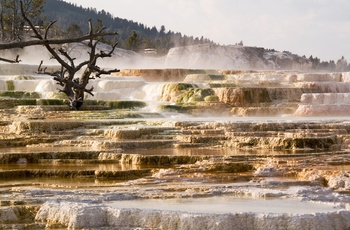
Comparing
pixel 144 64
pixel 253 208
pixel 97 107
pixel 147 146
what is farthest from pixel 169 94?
pixel 144 64

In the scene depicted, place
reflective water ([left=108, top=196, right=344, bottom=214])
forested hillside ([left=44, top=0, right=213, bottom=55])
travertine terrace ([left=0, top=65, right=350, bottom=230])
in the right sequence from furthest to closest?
1. forested hillside ([left=44, top=0, right=213, bottom=55])
2. reflective water ([left=108, top=196, right=344, bottom=214])
3. travertine terrace ([left=0, top=65, right=350, bottom=230])

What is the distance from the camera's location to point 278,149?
13.4 m

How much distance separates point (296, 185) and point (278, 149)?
437cm

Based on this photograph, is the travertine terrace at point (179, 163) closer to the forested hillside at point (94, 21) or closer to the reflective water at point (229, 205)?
the reflective water at point (229, 205)

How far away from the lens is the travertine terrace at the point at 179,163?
22.2 feet

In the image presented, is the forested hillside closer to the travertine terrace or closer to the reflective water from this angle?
the travertine terrace

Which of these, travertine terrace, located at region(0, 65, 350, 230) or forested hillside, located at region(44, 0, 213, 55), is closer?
travertine terrace, located at region(0, 65, 350, 230)

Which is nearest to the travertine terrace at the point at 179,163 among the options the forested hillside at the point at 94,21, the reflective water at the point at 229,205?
the reflective water at the point at 229,205

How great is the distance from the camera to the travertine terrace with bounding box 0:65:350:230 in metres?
6.77

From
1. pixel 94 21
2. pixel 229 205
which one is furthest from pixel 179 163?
pixel 94 21

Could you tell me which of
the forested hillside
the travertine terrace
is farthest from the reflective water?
the forested hillside

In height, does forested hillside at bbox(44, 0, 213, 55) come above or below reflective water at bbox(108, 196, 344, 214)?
above

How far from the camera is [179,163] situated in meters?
11.7

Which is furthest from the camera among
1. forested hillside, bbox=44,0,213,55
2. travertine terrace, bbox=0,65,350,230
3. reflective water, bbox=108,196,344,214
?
forested hillside, bbox=44,0,213,55
